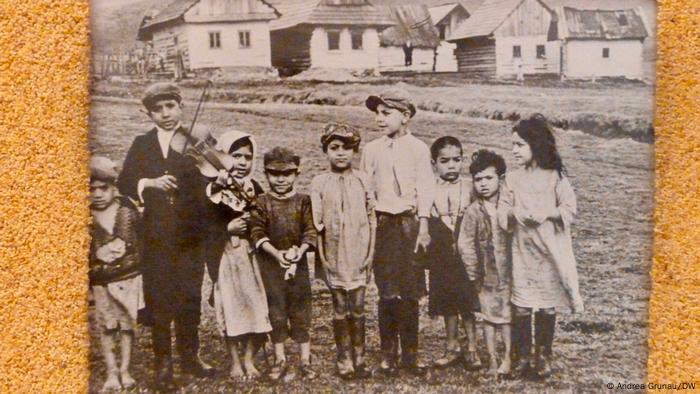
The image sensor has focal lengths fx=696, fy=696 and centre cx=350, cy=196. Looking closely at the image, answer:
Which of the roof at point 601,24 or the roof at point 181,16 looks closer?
the roof at point 181,16

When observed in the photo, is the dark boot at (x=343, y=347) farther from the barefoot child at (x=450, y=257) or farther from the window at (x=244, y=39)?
the window at (x=244, y=39)

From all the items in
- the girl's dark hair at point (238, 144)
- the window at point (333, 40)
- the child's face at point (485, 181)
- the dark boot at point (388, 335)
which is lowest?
the dark boot at point (388, 335)

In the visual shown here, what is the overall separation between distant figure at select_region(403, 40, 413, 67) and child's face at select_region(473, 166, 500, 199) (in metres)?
0.44

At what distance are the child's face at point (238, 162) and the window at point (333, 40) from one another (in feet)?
1.45

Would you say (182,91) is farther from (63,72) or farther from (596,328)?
(596,328)

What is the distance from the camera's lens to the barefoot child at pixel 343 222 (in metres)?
2.27

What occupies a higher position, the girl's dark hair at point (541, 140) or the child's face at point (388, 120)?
the child's face at point (388, 120)

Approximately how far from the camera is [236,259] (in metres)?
2.25

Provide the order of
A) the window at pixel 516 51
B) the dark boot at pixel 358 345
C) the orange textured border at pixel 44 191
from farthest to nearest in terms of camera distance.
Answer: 1. the window at pixel 516 51
2. the dark boot at pixel 358 345
3. the orange textured border at pixel 44 191

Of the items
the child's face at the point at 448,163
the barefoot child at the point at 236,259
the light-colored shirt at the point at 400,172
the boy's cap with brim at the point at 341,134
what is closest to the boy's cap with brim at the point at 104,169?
the barefoot child at the point at 236,259

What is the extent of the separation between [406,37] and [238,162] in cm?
70

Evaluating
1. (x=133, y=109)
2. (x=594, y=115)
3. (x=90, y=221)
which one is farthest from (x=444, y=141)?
(x=90, y=221)

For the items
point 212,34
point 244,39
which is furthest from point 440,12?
point 212,34

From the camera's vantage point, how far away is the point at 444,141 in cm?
231
